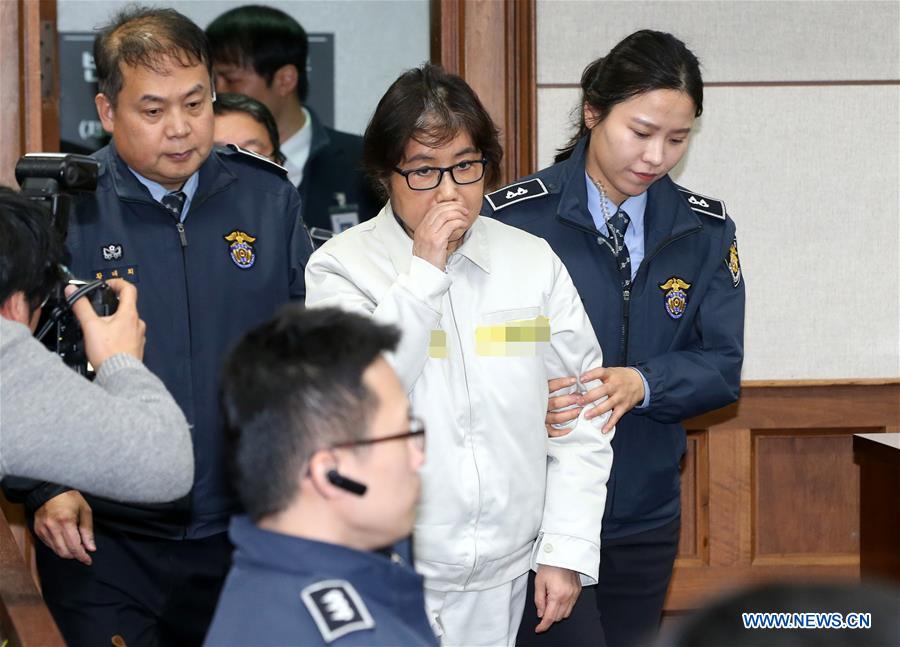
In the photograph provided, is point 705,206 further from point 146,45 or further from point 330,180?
point 330,180

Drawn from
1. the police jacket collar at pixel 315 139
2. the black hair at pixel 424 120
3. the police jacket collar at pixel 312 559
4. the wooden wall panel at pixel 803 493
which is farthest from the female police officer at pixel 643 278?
the police jacket collar at pixel 315 139

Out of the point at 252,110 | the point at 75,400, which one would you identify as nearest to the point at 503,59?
the point at 252,110

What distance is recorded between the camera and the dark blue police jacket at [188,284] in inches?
92.4

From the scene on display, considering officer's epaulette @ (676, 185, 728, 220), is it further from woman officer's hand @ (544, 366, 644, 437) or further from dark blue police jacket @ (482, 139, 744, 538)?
woman officer's hand @ (544, 366, 644, 437)

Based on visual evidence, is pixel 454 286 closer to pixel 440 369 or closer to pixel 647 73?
pixel 440 369

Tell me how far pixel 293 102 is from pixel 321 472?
3347 millimetres

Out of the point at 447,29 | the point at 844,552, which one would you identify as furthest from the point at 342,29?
the point at 844,552

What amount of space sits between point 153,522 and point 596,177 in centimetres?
113

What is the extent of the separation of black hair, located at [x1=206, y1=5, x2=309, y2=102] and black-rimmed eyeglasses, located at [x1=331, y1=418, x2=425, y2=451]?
3.21m

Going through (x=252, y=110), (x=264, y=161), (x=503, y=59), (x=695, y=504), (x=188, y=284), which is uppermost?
(x=503, y=59)

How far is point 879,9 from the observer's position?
3.57 m

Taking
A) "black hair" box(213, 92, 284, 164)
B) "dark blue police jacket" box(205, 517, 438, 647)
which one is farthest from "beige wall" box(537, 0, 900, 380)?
"dark blue police jacket" box(205, 517, 438, 647)

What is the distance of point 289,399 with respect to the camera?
136 centimetres

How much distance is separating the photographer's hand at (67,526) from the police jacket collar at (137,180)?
1.98ft
